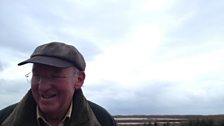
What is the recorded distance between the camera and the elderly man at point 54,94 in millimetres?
2941

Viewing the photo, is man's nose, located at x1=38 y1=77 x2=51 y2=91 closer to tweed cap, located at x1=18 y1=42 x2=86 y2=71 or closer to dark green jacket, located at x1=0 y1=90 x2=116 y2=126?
tweed cap, located at x1=18 y1=42 x2=86 y2=71

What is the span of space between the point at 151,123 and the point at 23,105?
9737mm

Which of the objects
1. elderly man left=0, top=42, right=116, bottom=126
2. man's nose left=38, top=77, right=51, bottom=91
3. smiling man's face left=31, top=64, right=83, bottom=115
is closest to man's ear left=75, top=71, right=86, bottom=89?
elderly man left=0, top=42, right=116, bottom=126

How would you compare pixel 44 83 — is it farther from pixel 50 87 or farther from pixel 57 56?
pixel 57 56

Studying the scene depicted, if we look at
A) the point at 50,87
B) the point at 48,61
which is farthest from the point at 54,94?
the point at 48,61

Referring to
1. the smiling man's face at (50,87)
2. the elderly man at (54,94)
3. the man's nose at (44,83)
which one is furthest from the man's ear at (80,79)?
the man's nose at (44,83)

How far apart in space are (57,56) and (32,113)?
460mm

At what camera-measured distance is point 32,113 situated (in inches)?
124

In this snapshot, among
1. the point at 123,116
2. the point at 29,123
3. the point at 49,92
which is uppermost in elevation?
the point at 123,116

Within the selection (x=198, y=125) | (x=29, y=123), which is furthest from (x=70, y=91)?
(x=198, y=125)

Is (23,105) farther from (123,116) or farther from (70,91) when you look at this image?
(123,116)

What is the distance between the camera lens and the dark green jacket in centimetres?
312

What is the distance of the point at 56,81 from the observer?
2945 mm

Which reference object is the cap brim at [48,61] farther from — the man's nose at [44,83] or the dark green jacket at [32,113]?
the dark green jacket at [32,113]
